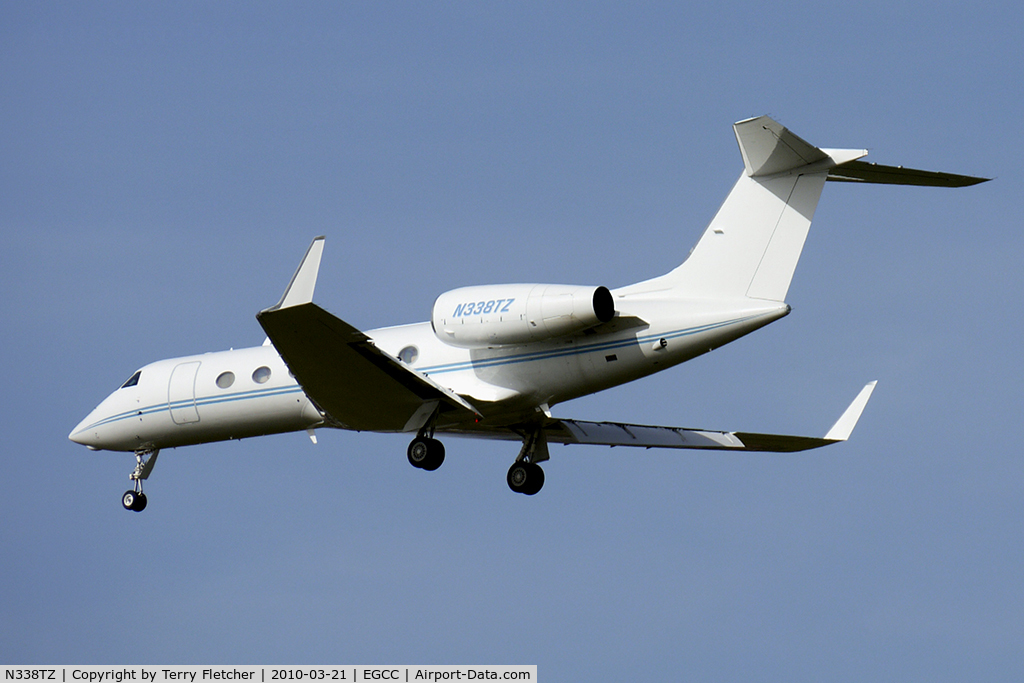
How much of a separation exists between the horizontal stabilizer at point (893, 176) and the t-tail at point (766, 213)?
0.01 m

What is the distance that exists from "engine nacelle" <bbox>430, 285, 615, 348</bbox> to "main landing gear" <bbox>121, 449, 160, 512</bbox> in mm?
7468

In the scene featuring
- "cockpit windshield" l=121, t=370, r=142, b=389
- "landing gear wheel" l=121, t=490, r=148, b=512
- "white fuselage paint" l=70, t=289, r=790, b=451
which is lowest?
"landing gear wheel" l=121, t=490, r=148, b=512

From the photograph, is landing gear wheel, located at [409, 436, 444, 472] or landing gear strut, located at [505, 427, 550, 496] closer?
landing gear wheel, located at [409, 436, 444, 472]

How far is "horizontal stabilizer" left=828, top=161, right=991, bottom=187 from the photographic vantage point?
19.6 m

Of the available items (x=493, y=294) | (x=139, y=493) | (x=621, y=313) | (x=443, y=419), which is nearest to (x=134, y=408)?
(x=139, y=493)

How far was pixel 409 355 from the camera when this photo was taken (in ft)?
76.3

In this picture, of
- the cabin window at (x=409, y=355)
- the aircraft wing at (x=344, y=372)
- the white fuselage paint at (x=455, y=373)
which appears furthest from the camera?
the cabin window at (x=409, y=355)

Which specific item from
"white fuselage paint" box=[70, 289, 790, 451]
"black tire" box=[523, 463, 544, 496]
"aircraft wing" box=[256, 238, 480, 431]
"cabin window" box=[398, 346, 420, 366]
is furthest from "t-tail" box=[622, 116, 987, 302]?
"cabin window" box=[398, 346, 420, 366]

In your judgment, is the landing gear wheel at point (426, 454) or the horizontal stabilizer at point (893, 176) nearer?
the horizontal stabilizer at point (893, 176)

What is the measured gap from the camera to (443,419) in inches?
903

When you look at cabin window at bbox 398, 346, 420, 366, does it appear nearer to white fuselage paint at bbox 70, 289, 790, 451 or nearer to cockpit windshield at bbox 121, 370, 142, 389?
white fuselage paint at bbox 70, 289, 790, 451

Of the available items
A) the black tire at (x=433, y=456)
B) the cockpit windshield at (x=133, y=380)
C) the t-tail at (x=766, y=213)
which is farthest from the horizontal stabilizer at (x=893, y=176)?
the cockpit windshield at (x=133, y=380)

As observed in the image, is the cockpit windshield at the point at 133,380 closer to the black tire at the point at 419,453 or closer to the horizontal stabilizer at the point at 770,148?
the black tire at the point at 419,453

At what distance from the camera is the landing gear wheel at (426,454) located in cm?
2252
